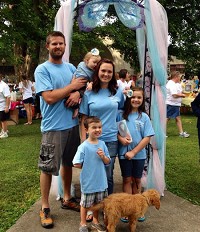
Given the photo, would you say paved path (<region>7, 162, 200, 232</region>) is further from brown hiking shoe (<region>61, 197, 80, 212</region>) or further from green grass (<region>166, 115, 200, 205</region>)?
green grass (<region>166, 115, 200, 205</region>)

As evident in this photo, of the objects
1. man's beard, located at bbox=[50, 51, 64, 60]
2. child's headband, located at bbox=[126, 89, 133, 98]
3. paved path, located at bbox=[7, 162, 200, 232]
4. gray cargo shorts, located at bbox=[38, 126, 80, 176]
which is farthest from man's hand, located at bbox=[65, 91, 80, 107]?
paved path, located at bbox=[7, 162, 200, 232]

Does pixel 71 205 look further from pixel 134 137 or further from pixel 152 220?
pixel 134 137

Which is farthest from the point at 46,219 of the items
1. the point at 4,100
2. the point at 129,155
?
the point at 4,100

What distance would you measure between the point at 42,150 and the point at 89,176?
25.7 inches

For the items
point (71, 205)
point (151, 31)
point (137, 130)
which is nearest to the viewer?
point (137, 130)

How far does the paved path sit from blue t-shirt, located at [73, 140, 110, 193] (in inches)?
22.7

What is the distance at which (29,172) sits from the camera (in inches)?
238

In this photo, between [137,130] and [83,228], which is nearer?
[83,228]

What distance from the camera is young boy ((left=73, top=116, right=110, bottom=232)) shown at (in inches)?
132

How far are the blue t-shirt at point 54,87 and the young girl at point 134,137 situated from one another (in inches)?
27.1

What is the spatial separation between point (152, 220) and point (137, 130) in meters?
1.08

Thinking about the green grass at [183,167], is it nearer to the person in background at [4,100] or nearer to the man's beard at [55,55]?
the man's beard at [55,55]

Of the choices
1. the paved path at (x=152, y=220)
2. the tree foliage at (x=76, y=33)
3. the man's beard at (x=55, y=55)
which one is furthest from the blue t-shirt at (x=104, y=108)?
the tree foliage at (x=76, y=33)

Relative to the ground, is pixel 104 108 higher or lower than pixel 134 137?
higher
